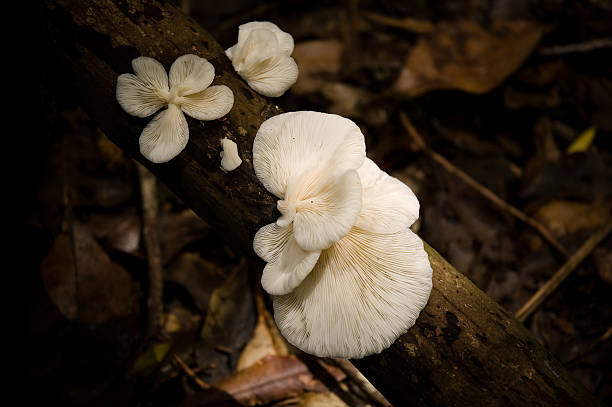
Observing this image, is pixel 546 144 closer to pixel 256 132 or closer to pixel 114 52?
pixel 256 132

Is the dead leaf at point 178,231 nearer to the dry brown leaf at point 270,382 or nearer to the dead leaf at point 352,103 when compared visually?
the dry brown leaf at point 270,382

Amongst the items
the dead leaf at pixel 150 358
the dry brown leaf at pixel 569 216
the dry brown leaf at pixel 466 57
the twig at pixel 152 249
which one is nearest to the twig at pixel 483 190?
the dry brown leaf at pixel 569 216

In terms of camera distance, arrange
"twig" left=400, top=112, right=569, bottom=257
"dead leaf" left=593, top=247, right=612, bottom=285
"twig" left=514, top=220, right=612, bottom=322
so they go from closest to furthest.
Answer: "twig" left=514, top=220, right=612, bottom=322, "dead leaf" left=593, top=247, right=612, bottom=285, "twig" left=400, top=112, right=569, bottom=257

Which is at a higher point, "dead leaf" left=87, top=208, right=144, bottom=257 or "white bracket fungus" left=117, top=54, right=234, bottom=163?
"white bracket fungus" left=117, top=54, right=234, bottom=163

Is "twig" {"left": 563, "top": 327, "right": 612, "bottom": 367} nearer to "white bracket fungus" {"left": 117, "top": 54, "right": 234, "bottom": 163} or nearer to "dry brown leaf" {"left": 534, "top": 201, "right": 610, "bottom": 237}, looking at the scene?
"dry brown leaf" {"left": 534, "top": 201, "right": 610, "bottom": 237}

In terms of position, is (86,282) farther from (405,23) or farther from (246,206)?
(405,23)

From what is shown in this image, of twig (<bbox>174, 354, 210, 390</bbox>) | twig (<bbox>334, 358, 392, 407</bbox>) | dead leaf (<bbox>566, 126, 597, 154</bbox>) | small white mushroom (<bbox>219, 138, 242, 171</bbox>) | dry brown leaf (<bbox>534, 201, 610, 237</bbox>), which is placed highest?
small white mushroom (<bbox>219, 138, 242, 171</bbox>)

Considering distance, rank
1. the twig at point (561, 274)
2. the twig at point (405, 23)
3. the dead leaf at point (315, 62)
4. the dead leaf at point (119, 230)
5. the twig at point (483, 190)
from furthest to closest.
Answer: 1. the twig at point (405, 23)
2. the dead leaf at point (315, 62)
3. the twig at point (483, 190)
4. the dead leaf at point (119, 230)
5. the twig at point (561, 274)

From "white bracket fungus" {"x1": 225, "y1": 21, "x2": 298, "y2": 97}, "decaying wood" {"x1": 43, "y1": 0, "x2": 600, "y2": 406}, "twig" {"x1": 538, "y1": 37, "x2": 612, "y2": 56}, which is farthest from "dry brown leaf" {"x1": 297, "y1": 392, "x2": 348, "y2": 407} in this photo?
"twig" {"x1": 538, "y1": 37, "x2": 612, "y2": 56}

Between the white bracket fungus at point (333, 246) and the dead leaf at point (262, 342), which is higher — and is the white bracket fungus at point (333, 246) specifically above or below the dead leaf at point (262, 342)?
above
